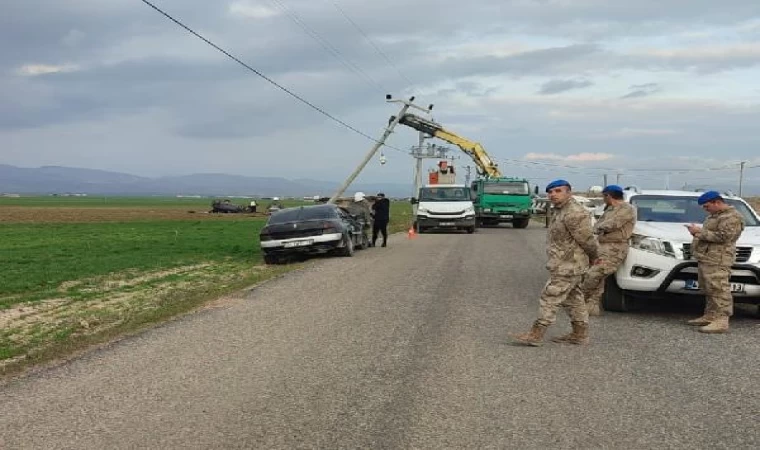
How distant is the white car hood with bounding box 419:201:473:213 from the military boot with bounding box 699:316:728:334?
71.8 feet

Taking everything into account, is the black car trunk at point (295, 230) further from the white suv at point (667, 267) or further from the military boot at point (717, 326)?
the military boot at point (717, 326)

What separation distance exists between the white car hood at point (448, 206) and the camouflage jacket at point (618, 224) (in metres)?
20.8

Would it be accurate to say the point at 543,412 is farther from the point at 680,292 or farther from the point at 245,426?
the point at 680,292

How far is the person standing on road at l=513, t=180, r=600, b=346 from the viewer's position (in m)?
7.17

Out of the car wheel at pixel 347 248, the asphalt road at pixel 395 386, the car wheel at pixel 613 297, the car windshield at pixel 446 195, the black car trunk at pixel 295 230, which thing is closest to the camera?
the asphalt road at pixel 395 386

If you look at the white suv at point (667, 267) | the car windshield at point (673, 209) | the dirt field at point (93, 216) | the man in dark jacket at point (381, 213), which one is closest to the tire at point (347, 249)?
the man in dark jacket at point (381, 213)

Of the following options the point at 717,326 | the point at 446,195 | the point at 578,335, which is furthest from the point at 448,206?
the point at 578,335

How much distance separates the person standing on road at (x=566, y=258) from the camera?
7168 millimetres

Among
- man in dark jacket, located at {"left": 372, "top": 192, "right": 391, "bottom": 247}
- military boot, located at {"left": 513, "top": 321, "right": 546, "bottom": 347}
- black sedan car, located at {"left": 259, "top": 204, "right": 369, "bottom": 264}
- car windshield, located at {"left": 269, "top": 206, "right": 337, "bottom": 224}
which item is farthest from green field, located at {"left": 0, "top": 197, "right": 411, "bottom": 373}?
military boot, located at {"left": 513, "top": 321, "right": 546, "bottom": 347}

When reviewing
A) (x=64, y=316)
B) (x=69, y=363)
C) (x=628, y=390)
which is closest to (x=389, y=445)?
(x=628, y=390)

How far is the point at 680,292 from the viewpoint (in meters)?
8.86

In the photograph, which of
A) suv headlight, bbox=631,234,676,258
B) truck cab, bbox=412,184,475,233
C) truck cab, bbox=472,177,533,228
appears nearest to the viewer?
suv headlight, bbox=631,234,676,258

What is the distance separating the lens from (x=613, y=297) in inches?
374

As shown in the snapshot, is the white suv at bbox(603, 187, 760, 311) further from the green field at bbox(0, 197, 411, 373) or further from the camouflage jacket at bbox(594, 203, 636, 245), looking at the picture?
the green field at bbox(0, 197, 411, 373)
